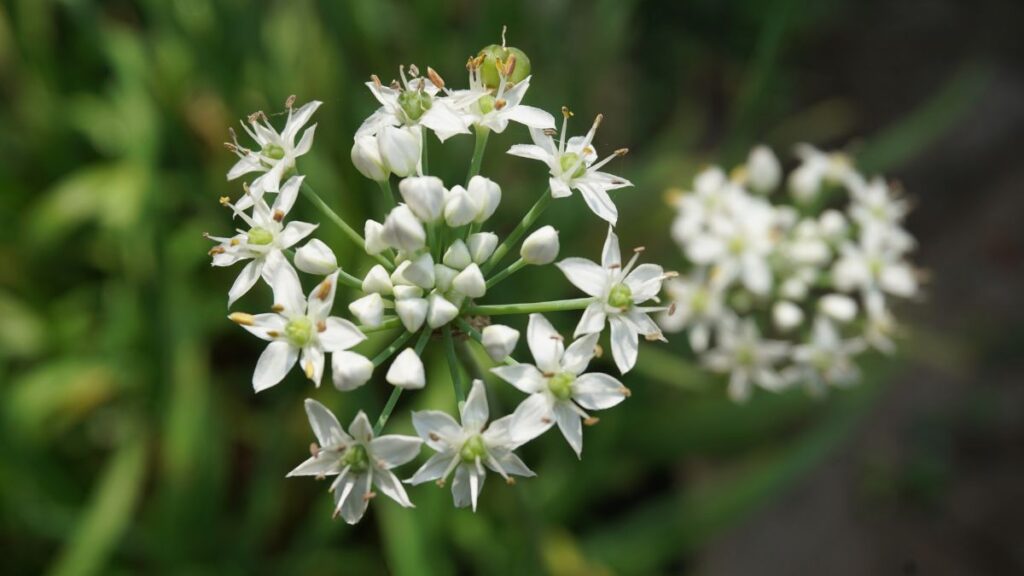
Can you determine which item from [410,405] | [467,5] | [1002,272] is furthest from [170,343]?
[1002,272]

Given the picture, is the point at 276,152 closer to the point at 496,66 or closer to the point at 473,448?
the point at 496,66

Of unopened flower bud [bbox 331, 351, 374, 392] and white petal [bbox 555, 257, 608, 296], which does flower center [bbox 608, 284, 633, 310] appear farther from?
unopened flower bud [bbox 331, 351, 374, 392]

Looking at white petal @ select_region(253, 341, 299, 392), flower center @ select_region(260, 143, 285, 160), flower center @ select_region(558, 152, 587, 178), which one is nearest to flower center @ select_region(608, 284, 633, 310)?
flower center @ select_region(558, 152, 587, 178)

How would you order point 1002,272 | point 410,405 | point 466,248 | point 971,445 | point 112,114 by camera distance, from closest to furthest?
point 466,248 < point 410,405 < point 112,114 < point 971,445 < point 1002,272

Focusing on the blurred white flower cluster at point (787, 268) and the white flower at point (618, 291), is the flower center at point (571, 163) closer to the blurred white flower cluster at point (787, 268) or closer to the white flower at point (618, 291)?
the white flower at point (618, 291)

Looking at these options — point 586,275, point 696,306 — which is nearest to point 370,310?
point 586,275

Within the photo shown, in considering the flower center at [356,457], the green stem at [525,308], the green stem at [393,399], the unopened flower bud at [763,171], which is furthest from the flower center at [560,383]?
the unopened flower bud at [763,171]

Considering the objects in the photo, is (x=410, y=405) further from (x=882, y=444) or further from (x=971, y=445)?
(x=971, y=445)

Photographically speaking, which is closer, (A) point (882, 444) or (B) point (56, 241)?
(B) point (56, 241)
